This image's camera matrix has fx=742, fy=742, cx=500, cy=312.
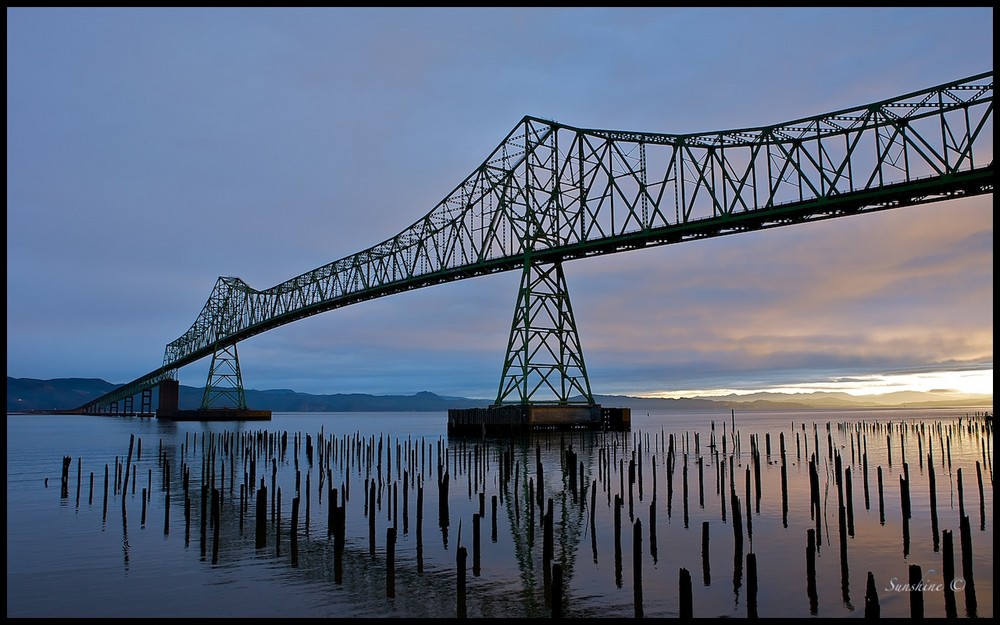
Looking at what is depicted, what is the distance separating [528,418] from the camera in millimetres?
55562

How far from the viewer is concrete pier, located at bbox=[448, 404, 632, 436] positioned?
56062mm

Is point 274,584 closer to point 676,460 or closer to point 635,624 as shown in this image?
point 635,624

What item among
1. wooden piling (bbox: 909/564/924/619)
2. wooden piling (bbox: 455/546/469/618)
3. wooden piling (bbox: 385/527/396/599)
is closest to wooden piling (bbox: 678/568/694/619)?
wooden piling (bbox: 909/564/924/619)

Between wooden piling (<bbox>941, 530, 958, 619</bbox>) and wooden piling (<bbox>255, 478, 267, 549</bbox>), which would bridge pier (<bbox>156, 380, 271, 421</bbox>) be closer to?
wooden piling (<bbox>255, 478, 267, 549</bbox>)

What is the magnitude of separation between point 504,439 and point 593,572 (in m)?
41.8

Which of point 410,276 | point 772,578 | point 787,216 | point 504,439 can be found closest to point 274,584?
point 772,578

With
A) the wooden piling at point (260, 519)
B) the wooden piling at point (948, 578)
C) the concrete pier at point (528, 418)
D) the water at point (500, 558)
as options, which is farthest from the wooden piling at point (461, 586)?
the concrete pier at point (528, 418)

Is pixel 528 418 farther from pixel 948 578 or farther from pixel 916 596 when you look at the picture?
pixel 916 596

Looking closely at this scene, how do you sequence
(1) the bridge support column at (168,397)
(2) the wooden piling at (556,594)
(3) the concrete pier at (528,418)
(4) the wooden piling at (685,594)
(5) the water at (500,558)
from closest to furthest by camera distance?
(4) the wooden piling at (685,594), (2) the wooden piling at (556,594), (5) the water at (500,558), (3) the concrete pier at (528,418), (1) the bridge support column at (168,397)

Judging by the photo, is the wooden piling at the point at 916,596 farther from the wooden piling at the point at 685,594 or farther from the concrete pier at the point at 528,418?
the concrete pier at the point at 528,418

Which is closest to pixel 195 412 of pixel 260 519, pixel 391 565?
pixel 260 519

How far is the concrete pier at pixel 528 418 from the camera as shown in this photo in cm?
5606

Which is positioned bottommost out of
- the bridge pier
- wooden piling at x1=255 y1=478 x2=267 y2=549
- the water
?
the bridge pier

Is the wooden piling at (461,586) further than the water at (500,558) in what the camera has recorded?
No
